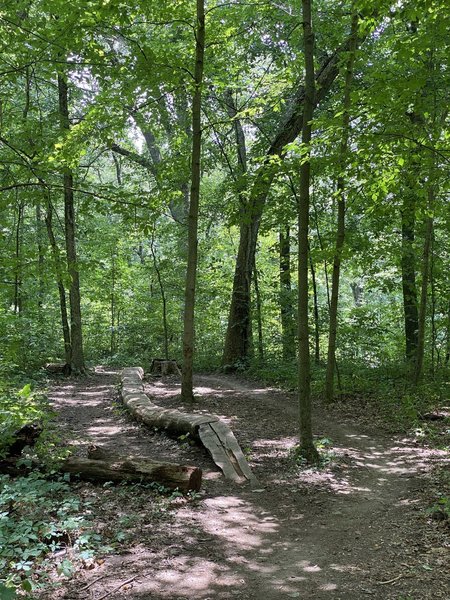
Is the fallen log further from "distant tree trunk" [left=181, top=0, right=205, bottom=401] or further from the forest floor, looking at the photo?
"distant tree trunk" [left=181, top=0, right=205, bottom=401]

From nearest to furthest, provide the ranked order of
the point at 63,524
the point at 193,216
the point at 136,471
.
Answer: the point at 63,524 < the point at 136,471 < the point at 193,216

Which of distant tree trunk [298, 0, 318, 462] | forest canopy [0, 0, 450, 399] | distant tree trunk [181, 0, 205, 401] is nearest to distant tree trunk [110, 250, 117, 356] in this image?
forest canopy [0, 0, 450, 399]

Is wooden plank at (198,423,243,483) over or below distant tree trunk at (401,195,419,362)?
below

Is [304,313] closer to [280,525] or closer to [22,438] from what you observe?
[280,525]

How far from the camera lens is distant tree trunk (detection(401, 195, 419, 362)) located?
402 inches

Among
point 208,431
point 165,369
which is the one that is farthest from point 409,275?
point 165,369

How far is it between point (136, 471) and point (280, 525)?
1881 mm

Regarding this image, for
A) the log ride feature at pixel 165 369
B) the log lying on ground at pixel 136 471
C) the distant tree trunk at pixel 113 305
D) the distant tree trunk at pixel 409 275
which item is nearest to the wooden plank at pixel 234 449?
the log lying on ground at pixel 136 471

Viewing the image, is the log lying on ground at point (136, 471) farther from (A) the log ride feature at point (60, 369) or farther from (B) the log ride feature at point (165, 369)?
(B) the log ride feature at point (165, 369)

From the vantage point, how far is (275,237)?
24.3 metres

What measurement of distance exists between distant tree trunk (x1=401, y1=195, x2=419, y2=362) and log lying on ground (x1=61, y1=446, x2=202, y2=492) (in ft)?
21.0

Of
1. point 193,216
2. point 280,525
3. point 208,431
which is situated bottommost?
point 280,525

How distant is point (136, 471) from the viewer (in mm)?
6004

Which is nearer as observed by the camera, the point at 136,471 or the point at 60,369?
the point at 136,471
